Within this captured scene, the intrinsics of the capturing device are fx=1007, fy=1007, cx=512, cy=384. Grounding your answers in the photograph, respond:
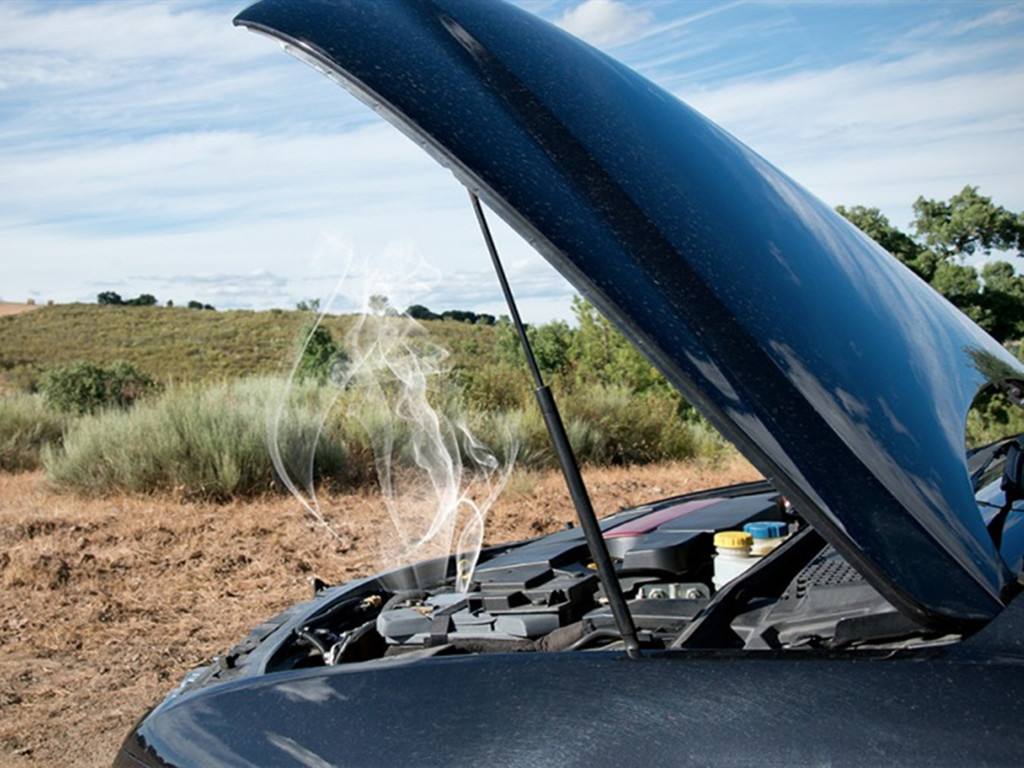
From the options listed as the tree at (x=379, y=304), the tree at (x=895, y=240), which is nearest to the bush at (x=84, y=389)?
the tree at (x=895, y=240)

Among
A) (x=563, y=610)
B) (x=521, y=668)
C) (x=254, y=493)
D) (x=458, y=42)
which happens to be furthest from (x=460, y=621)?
(x=254, y=493)

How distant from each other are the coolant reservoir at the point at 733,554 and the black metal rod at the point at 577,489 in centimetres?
72

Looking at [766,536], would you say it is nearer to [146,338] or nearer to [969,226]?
[969,226]

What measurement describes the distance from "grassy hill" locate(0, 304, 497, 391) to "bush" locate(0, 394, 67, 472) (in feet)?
60.3

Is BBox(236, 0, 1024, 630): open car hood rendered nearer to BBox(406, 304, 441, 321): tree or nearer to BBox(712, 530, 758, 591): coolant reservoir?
BBox(712, 530, 758, 591): coolant reservoir

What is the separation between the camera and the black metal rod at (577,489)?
136cm

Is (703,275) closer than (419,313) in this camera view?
Yes

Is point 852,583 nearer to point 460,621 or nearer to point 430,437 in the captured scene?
point 460,621

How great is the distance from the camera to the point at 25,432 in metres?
14.1

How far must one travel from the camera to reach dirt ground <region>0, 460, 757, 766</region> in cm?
477

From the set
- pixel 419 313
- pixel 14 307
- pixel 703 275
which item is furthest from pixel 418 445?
pixel 14 307

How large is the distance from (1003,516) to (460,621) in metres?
1.09

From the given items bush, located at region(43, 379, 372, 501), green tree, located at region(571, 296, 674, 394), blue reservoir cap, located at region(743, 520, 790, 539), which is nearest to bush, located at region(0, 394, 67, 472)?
bush, located at region(43, 379, 372, 501)

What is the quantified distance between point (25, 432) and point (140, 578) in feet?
26.5
